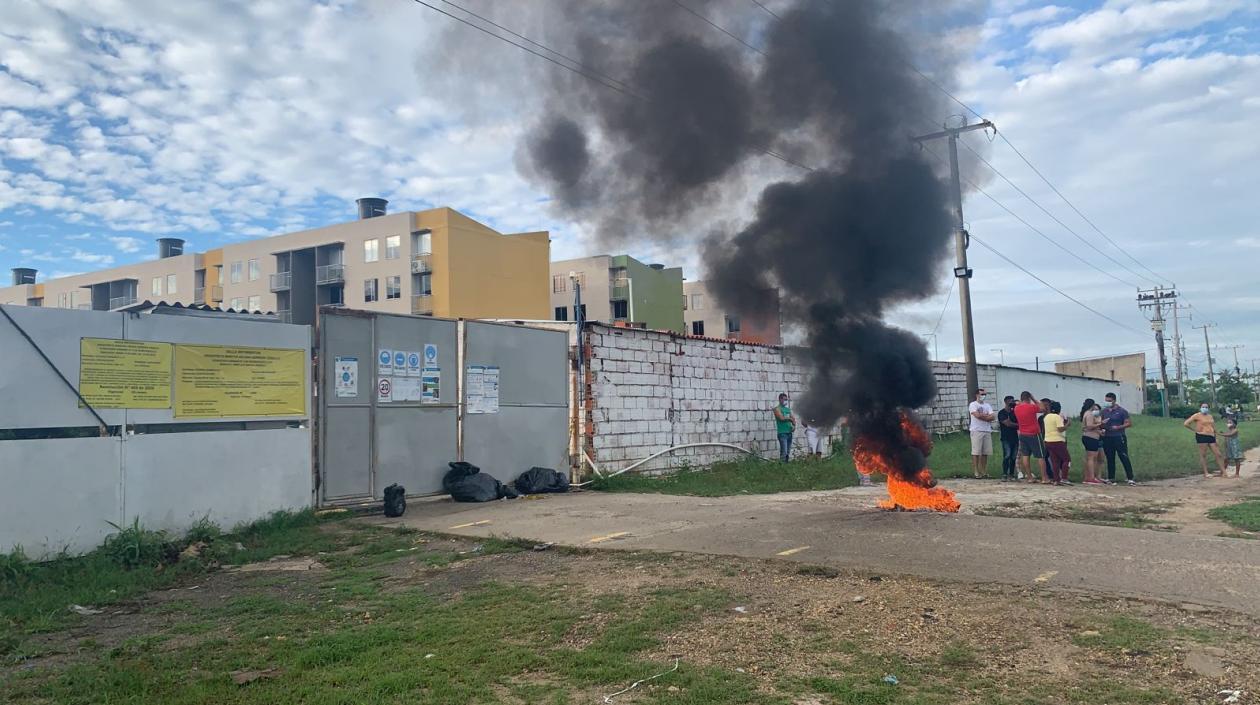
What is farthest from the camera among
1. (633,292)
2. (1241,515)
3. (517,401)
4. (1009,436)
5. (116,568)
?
(633,292)

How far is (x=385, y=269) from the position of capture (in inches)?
2074

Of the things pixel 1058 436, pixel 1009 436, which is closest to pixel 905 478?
pixel 1058 436

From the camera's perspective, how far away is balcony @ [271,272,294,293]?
57.1 m

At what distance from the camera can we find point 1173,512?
9836 mm

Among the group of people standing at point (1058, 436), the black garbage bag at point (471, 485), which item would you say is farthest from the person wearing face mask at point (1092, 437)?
the black garbage bag at point (471, 485)

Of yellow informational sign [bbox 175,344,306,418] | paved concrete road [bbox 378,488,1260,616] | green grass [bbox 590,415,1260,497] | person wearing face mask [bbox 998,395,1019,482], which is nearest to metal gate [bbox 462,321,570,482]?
green grass [bbox 590,415,1260,497]

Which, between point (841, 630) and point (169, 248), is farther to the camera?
point (169, 248)

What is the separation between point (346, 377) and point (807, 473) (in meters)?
8.49

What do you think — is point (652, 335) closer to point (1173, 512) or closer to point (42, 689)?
point (1173, 512)

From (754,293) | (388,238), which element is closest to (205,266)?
(388,238)

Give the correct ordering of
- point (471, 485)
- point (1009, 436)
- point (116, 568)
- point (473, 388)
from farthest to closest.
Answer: point (1009, 436)
point (473, 388)
point (471, 485)
point (116, 568)

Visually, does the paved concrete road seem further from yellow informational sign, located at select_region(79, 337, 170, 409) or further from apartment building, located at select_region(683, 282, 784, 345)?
yellow informational sign, located at select_region(79, 337, 170, 409)

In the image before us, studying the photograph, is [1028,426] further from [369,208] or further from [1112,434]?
[369,208]

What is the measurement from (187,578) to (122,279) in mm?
70936
